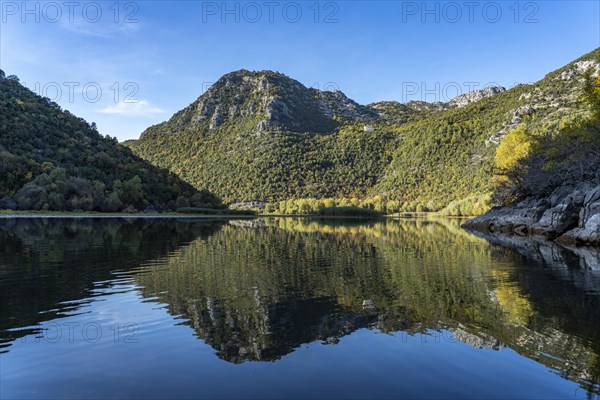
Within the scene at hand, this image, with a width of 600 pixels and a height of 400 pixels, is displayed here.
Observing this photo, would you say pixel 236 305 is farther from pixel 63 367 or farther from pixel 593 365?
pixel 593 365

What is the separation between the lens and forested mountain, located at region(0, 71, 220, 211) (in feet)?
321

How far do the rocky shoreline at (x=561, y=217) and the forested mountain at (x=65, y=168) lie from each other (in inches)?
3894

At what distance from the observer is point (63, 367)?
32.8 feet

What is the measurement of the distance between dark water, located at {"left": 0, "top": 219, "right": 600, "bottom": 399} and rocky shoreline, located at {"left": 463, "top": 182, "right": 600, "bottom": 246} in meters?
18.8

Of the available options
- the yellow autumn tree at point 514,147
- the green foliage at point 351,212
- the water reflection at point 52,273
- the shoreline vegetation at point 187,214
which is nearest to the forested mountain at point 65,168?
the shoreline vegetation at point 187,214

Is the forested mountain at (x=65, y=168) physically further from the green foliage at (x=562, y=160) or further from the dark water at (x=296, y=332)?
the green foliage at (x=562, y=160)

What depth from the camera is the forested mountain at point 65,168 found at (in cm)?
9781

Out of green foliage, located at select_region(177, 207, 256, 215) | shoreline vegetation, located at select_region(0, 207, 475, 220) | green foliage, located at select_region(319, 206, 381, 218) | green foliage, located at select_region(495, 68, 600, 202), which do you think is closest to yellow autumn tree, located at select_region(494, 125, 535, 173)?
green foliage, located at select_region(495, 68, 600, 202)

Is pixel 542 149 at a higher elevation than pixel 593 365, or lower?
higher

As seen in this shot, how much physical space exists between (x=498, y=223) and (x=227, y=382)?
7069 centimetres

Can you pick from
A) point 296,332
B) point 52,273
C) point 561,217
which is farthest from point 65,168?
point 296,332

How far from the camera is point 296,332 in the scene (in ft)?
42.5

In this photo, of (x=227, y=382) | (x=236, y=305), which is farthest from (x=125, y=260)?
(x=227, y=382)

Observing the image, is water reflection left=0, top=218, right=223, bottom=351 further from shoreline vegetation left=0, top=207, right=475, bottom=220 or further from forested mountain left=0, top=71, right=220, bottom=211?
forested mountain left=0, top=71, right=220, bottom=211
